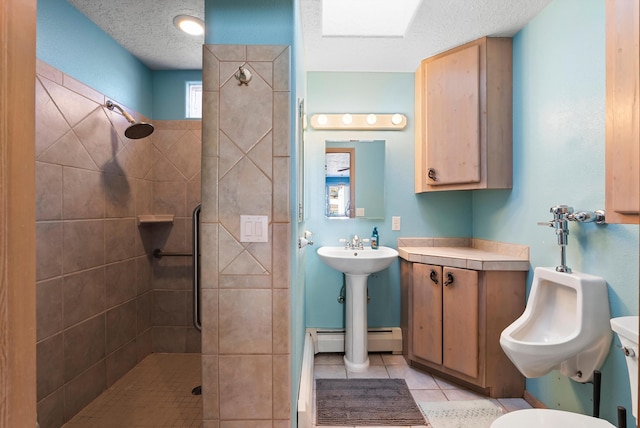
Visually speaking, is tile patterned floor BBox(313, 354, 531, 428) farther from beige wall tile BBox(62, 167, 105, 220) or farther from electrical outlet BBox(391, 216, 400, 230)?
beige wall tile BBox(62, 167, 105, 220)

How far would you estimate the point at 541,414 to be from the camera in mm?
1120

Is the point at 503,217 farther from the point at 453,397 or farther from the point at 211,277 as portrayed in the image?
the point at 211,277

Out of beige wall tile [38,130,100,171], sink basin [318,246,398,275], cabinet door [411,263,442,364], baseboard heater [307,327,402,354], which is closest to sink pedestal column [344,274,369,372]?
sink basin [318,246,398,275]

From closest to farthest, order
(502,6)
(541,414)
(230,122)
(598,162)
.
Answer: (541,414) → (230,122) → (598,162) → (502,6)

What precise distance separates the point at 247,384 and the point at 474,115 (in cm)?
212

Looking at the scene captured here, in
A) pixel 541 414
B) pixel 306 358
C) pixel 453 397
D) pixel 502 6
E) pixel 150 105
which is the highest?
pixel 502 6

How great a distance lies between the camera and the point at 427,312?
2.10 metres

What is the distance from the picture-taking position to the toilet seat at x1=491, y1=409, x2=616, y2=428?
1.05 meters

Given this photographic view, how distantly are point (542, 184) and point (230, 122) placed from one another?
1.80m

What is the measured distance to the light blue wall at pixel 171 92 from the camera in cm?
210

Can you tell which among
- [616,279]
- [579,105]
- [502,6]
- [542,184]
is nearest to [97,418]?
[616,279]

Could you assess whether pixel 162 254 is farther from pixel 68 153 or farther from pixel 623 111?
pixel 623 111

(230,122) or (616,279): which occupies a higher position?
(230,122)

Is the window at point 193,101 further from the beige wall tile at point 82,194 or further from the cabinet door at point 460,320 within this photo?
the cabinet door at point 460,320
